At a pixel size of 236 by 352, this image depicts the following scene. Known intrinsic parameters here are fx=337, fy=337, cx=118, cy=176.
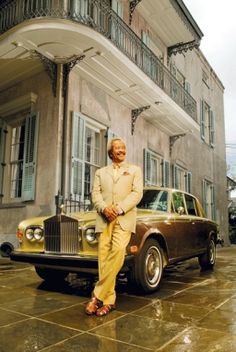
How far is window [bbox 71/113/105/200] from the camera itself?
874cm

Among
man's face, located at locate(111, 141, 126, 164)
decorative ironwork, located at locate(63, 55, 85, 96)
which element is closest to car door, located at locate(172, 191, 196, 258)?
man's face, located at locate(111, 141, 126, 164)

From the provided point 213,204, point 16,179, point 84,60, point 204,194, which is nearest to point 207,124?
point 204,194

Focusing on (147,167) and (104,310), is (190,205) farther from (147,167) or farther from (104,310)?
(147,167)

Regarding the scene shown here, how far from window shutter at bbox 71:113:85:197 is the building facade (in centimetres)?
3

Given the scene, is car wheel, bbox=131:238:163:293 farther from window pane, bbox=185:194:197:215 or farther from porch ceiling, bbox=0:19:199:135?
porch ceiling, bbox=0:19:199:135

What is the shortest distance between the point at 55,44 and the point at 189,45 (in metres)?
8.06

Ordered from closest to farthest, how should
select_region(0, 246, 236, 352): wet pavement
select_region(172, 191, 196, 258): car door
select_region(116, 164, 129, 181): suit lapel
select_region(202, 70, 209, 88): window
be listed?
select_region(0, 246, 236, 352): wet pavement → select_region(116, 164, 129, 181): suit lapel → select_region(172, 191, 196, 258): car door → select_region(202, 70, 209, 88): window

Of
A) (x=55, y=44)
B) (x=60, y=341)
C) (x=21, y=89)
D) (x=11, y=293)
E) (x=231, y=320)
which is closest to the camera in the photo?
(x=60, y=341)

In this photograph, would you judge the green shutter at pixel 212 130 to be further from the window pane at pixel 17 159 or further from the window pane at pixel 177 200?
the window pane at pixel 177 200

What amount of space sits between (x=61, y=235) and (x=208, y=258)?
12.2 ft

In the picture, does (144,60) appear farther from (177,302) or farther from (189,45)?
(177,302)

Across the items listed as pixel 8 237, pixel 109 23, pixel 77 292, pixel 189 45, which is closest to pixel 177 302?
pixel 77 292

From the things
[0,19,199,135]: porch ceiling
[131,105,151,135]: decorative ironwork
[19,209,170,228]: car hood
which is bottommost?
[19,209,170,228]: car hood

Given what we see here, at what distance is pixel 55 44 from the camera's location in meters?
7.86
